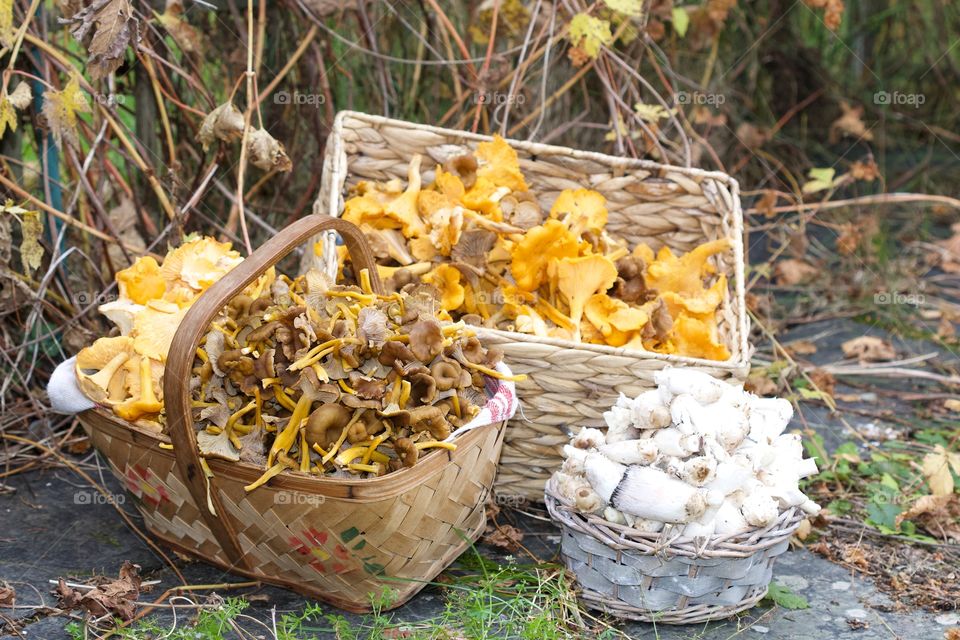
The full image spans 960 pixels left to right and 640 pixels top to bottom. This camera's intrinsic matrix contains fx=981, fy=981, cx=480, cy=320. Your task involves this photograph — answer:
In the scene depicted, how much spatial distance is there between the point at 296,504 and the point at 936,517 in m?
1.44

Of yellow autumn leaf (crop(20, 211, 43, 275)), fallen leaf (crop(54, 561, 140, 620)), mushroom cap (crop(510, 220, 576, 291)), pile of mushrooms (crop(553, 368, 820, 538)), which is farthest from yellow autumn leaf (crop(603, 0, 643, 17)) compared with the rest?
fallen leaf (crop(54, 561, 140, 620))

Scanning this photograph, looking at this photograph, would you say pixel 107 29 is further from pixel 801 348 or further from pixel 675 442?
pixel 801 348

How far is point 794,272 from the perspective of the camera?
3.68 metres

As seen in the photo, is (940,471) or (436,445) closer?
(436,445)

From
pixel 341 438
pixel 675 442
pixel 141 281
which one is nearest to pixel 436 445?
pixel 341 438

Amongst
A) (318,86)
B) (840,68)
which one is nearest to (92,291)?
(318,86)

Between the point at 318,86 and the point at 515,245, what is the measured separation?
1.09 meters

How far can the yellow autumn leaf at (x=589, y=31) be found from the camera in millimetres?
2789

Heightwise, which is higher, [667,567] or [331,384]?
[331,384]

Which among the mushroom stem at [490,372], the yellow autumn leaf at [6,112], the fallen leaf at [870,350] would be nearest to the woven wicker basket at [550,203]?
the mushroom stem at [490,372]

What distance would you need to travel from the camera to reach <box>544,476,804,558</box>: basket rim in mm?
1700

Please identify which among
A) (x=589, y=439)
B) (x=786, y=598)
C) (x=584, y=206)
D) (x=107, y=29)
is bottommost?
(x=786, y=598)

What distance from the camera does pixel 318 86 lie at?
3.06m

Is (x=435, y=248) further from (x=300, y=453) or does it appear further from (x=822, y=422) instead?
(x=822, y=422)
